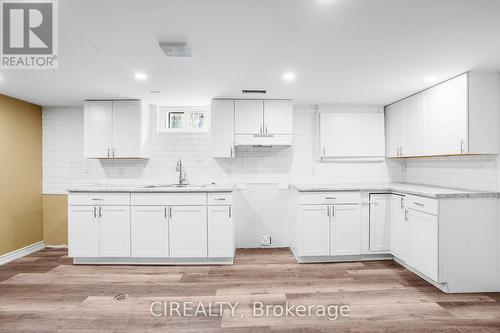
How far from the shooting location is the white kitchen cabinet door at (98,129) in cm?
409

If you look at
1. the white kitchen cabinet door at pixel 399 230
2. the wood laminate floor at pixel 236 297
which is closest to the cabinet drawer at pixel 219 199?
the wood laminate floor at pixel 236 297

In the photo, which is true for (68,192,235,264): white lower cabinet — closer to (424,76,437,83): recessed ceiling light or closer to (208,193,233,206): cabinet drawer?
(208,193,233,206): cabinet drawer

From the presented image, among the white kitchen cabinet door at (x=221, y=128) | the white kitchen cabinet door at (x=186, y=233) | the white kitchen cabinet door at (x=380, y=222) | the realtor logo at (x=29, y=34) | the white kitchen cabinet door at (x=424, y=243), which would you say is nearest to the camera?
the realtor logo at (x=29, y=34)

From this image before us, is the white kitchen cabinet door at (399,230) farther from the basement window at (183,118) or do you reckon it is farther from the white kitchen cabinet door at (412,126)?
the basement window at (183,118)

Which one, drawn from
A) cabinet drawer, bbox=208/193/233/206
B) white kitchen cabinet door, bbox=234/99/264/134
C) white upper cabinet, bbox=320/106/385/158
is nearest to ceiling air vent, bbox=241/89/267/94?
white kitchen cabinet door, bbox=234/99/264/134

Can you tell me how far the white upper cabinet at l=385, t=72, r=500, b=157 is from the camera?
2.91m

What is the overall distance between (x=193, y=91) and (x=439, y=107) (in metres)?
3.14

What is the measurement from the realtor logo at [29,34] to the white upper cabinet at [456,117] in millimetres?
3857

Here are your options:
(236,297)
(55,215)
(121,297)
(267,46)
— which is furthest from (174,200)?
(55,215)

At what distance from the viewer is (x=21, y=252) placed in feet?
13.3

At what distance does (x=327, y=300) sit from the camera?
8.84 feet

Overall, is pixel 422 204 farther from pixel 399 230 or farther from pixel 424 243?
pixel 399 230

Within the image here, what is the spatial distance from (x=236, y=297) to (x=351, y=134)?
306 centimetres

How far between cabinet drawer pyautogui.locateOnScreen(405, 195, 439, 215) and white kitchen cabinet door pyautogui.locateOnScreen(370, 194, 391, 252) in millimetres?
404
